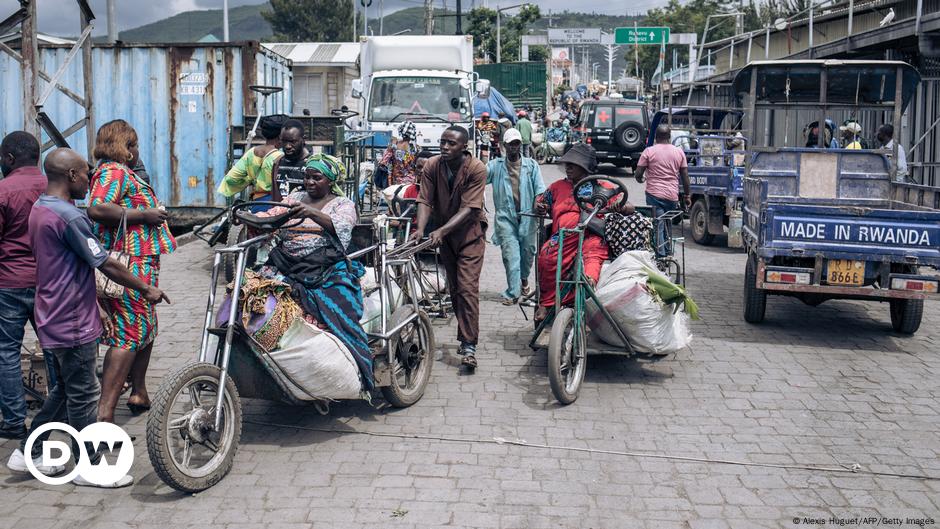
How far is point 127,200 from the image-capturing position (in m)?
5.32

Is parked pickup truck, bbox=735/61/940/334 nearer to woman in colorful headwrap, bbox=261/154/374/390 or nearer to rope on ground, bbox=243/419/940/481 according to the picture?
rope on ground, bbox=243/419/940/481

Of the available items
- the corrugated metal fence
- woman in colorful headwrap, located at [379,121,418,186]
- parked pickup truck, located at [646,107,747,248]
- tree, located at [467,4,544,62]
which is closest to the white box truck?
the corrugated metal fence

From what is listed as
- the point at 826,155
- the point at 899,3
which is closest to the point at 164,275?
the point at 826,155

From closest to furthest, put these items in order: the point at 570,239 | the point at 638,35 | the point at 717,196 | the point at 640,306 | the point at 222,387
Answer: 1. the point at 222,387
2. the point at 640,306
3. the point at 570,239
4. the point at 717,196
5. the point at 638,35

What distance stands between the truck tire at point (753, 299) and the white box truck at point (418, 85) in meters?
6.70

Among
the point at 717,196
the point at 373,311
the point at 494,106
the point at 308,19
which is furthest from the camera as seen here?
the point at 308,19

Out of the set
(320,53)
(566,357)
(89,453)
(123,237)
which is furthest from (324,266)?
(320,53)

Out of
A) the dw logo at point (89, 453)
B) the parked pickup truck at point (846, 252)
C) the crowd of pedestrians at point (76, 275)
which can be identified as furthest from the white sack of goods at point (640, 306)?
the dw logo at point (89, 453)

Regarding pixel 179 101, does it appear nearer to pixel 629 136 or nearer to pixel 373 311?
pixel 373 311

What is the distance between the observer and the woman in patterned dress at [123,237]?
5.22 metres

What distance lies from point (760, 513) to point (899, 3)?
51.4 feet

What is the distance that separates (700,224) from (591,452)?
32.1 feet

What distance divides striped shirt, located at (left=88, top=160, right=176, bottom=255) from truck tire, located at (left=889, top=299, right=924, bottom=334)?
20.4 feet

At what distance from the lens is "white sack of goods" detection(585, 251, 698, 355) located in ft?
21.0
